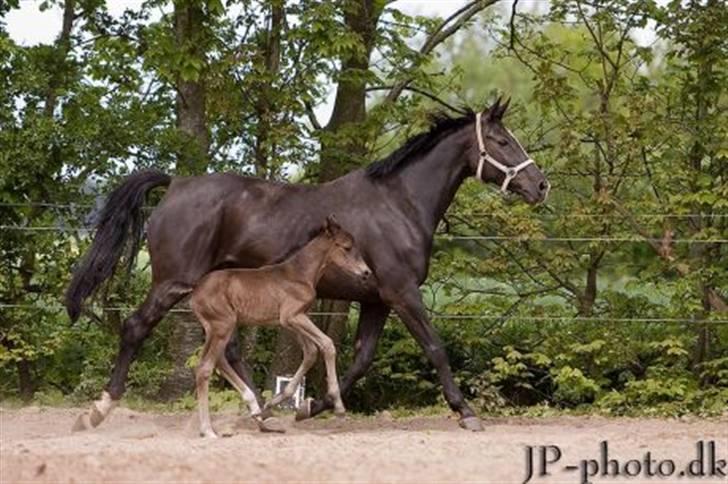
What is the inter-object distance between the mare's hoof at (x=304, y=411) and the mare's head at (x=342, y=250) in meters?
0.98

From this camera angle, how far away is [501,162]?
1077cm

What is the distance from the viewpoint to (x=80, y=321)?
49.5 feet

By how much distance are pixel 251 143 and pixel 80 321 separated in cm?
245

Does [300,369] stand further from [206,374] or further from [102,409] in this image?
[102,409]

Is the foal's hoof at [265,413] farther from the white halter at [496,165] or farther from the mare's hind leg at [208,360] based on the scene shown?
the white halter at [496,165]

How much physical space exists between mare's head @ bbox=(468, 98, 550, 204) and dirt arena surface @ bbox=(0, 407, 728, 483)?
5.50 ft

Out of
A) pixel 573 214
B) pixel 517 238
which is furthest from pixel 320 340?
pixel 573 214

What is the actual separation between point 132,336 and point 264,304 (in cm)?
105

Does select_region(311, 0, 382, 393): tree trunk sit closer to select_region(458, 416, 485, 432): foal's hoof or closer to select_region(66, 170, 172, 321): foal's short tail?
select_region(66, 170, 172, 321): foal's short tail

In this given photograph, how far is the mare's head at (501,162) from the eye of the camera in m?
10.8

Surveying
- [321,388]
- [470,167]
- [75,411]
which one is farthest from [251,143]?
[470,167]

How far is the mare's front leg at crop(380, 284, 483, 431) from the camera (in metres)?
10.4

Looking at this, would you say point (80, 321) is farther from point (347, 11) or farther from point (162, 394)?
point (347, 11)

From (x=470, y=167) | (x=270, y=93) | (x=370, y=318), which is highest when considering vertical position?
(x=270, y=93)
